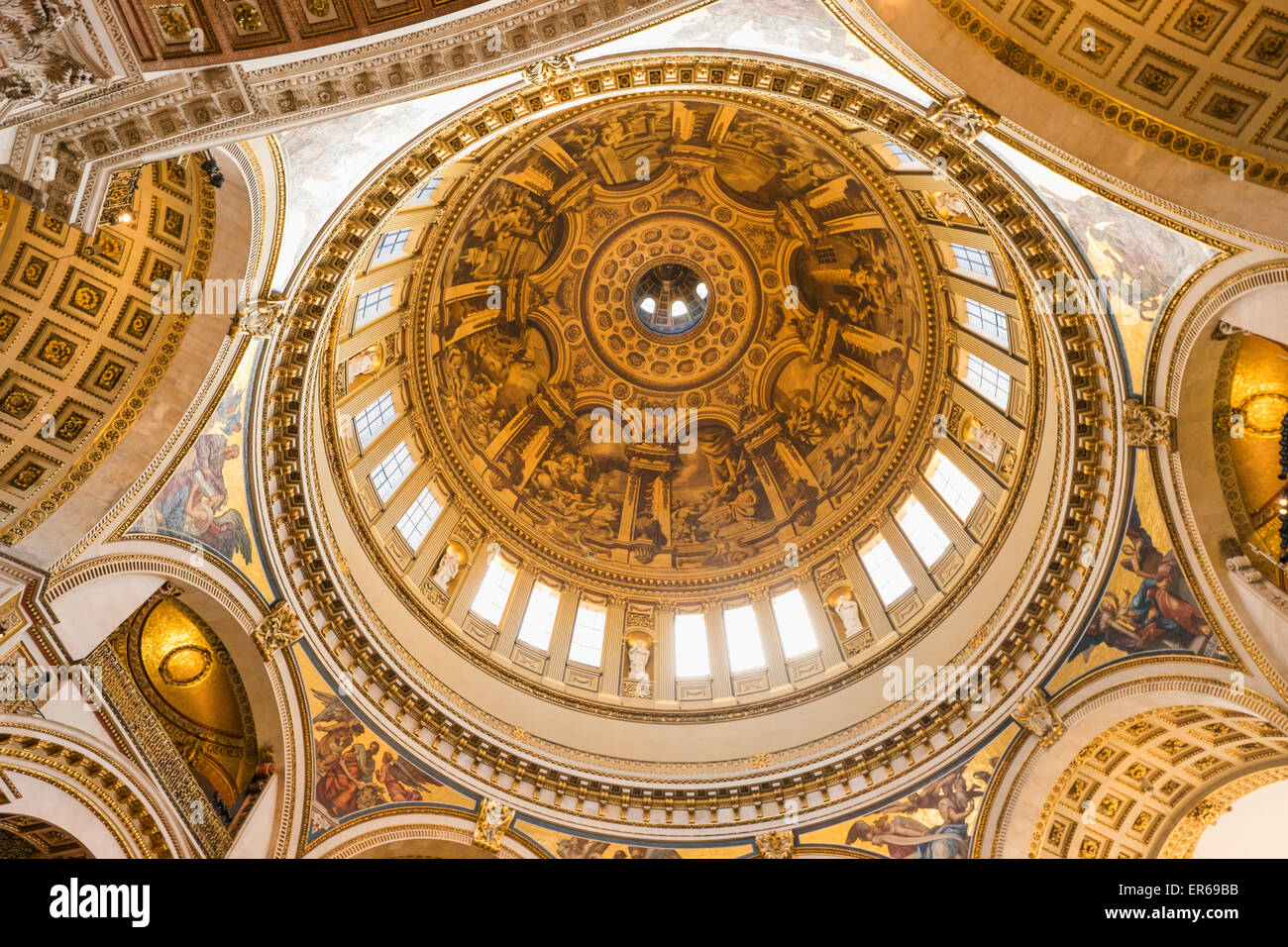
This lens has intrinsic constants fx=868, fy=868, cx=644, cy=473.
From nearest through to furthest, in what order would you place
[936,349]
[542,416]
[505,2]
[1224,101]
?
[505,2], [1224,101], [936,349], [542,416]

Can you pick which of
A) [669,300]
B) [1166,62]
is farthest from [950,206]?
[669,300]

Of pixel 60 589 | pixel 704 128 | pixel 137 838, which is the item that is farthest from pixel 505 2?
pixel 704 128

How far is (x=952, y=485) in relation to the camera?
22438 mm

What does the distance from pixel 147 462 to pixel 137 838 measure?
604 centimetres

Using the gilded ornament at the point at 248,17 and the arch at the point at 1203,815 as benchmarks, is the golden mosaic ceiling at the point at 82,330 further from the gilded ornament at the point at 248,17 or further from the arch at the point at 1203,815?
the arch at the point at 1203,815

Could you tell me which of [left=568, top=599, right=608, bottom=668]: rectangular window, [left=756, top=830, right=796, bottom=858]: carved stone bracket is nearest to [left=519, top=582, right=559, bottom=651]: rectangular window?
[left=568, top=599, right=608, bottom=668]: rectangular window

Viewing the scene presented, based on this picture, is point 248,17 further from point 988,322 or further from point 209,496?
point 988,322

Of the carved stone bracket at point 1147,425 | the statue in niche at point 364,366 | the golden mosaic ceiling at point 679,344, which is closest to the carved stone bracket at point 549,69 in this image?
the golden mosaic ceiling at point 679,344

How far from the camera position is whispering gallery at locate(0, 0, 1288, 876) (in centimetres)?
1078

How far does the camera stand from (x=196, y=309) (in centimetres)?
1305

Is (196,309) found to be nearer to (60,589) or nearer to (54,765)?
(60,589)

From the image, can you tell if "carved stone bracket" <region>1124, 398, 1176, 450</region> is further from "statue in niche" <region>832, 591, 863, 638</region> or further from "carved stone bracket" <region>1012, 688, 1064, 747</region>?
"statue in niche" <region>832, 591, 863, 638</region>

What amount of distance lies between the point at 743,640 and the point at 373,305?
43.1 ft

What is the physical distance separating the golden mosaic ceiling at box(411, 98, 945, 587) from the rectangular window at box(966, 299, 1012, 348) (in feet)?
4.69
